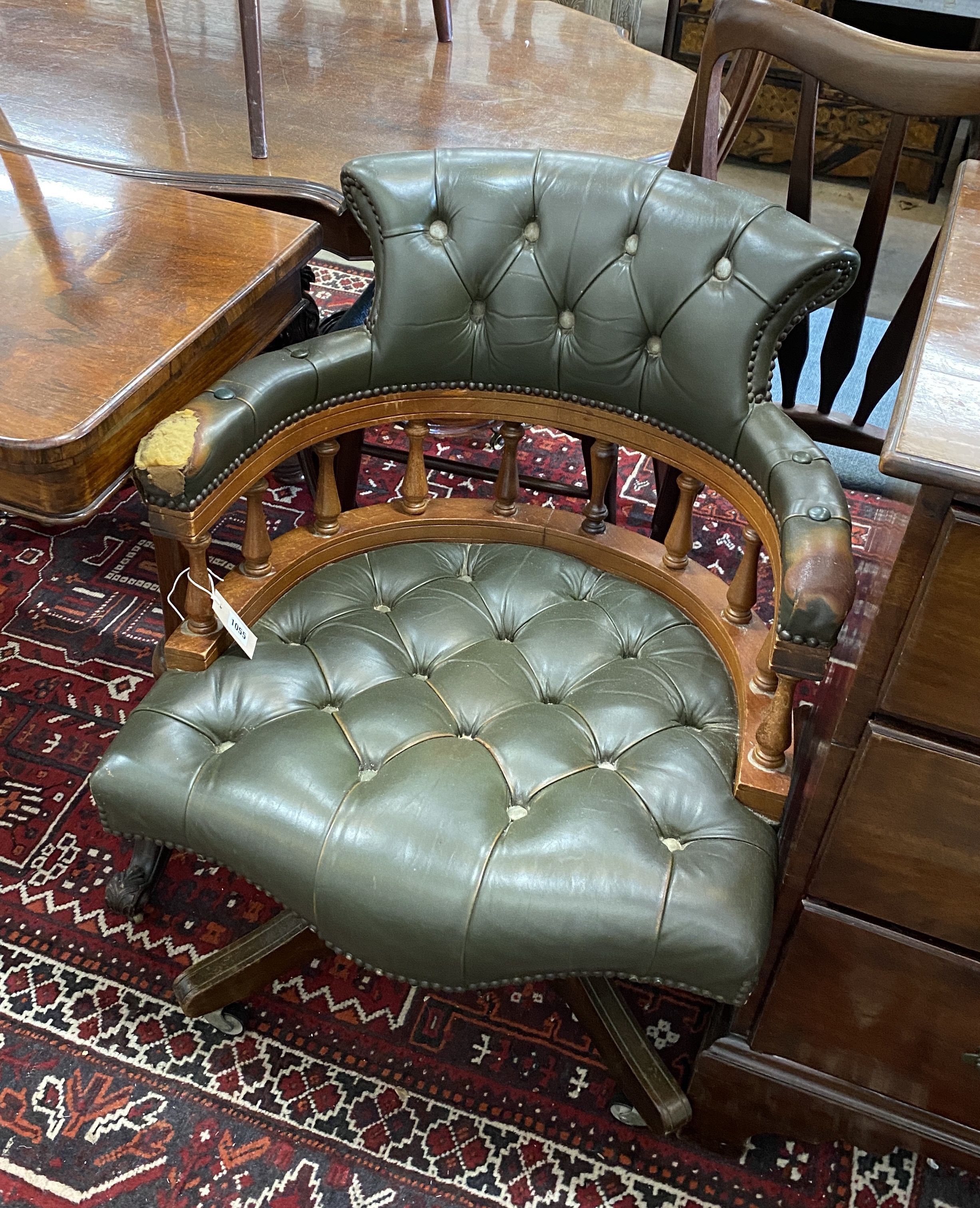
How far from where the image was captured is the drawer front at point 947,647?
854mm

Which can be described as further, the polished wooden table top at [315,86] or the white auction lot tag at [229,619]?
the polished wooden table top at [315,86]

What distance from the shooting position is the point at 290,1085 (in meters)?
1.49

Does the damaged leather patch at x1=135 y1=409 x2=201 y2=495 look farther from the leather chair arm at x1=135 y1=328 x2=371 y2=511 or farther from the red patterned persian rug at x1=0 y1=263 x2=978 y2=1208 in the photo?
the red patterned persian rug at x1=0 y1=263 x2=978 y2=1208

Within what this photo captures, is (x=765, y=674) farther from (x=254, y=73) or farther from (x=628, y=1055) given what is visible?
(x=254, y=73)

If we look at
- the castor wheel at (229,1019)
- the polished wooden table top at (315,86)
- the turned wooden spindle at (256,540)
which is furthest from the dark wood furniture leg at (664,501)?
the castor wheel at (229,1019)

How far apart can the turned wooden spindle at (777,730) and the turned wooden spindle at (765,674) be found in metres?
0.03

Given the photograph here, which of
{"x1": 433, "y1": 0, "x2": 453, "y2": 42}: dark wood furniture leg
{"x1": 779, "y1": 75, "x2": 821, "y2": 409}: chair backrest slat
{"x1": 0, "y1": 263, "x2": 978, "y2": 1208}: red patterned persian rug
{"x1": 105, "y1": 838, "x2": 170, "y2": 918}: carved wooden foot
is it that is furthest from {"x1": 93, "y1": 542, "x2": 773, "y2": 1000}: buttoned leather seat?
{"x1": 433, "y1": 0, "x2": 453, "y2": 42}: dark wood furniture leg

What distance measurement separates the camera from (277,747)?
48.3 inches

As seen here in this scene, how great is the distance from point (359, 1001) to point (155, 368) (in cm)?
99

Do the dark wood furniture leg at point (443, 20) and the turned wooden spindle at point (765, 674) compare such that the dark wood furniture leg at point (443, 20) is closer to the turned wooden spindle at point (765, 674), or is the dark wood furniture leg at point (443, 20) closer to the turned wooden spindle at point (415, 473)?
the turned wooden spindle at point (415, 473)

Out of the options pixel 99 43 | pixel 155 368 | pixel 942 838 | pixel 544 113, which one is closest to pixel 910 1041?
pixel 942 838

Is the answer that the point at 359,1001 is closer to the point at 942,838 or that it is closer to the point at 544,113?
the point at 942,838

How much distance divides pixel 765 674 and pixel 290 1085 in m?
0.91

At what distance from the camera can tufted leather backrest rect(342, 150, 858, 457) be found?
131 cm
